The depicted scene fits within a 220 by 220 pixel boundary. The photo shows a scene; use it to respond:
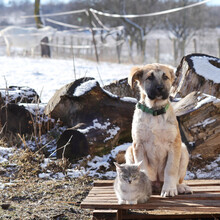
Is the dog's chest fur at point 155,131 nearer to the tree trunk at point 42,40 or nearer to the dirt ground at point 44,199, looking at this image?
the dirt ground at point 44,199

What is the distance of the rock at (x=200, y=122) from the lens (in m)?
5.00

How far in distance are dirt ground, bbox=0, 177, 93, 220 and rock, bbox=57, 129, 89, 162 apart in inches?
14.0

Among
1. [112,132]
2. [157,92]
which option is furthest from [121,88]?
[157,92]

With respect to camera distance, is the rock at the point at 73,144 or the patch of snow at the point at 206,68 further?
the patch of snow at the point at 206,68

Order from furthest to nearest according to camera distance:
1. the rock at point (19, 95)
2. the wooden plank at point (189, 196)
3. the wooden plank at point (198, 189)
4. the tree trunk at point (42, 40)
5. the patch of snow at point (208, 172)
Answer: the tree trunk at point (42, 40) → the rock at point (19, 95) → the patch of snow at point (208, 172) → the wooden plank at point (198, 189) → the wooden plank at point (189, 196)

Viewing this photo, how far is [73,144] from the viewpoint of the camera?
16.4ft

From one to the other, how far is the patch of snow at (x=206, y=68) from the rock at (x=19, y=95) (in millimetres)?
2594

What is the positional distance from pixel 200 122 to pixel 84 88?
5.47 feet

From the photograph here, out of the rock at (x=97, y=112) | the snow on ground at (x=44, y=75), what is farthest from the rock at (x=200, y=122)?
the snow on ground at (x=44, y=75)

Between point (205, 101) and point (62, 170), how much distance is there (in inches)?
84.9

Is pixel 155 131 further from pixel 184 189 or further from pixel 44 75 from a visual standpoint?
pixel 44 75

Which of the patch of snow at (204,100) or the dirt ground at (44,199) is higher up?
the patch of snow at (204,100)

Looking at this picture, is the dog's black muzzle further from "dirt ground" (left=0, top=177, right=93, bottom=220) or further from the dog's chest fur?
"dirt ground" (left=0, top=177, right=93, bottom=220)

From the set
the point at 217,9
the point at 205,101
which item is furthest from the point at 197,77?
the point at 217,9
